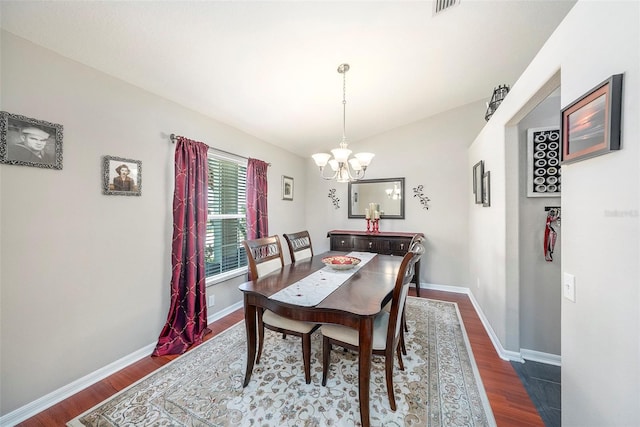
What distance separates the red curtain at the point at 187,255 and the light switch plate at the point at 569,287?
109 inches

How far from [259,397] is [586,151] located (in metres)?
2.26

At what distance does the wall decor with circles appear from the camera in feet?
6.77

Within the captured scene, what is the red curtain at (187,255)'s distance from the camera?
7.78ft

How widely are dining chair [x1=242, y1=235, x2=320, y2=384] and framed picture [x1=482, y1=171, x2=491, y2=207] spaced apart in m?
2.14

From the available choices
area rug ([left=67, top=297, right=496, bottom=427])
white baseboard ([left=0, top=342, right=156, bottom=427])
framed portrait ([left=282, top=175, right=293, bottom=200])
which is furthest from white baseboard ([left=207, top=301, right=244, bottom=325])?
framed portrait ([left=282, top=175, right=293, bottom=200])

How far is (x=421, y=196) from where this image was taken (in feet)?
13.3

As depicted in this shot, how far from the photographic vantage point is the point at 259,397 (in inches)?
67.8

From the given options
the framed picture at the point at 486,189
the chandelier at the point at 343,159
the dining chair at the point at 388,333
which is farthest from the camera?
the framed picture at the point at 486,189

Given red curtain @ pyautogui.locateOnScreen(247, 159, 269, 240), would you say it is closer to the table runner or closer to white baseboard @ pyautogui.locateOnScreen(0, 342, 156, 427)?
the table runner

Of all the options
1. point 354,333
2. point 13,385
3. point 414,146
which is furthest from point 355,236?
point 13,385

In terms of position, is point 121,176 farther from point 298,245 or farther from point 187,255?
point 298,245

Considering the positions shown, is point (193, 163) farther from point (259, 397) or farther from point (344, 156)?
point (259, 397)

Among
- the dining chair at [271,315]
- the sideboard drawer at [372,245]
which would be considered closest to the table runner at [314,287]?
the dining chair at [271,315]

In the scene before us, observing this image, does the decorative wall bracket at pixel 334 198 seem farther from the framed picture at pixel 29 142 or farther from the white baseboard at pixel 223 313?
the framed picture at pixel 29 142
